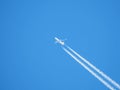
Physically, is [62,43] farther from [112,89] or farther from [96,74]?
[112,89]

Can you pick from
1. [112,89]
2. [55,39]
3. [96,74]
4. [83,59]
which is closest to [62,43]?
[55,39]

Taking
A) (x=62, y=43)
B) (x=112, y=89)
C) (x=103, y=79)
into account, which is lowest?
(x=112, y=89)

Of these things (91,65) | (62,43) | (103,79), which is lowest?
(103,79)

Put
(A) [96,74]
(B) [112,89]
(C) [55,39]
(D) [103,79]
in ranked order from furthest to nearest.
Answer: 1. (C) [55,39]
2. (A) [96,74]
3. (D) [103,79]
4. (B) [112,89]

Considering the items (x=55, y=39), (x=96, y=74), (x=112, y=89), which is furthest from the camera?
(x=55, y=39)

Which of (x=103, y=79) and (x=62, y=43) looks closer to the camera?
(x=103, y=79)

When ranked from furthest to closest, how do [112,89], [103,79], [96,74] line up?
1. [96,74]
2. [103,79]
3. [112,89]

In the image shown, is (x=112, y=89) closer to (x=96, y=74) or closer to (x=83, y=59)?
(x=96, y=74)

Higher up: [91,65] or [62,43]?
[62,43]

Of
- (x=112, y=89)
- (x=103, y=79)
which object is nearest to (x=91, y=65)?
(x=103, y=79)
